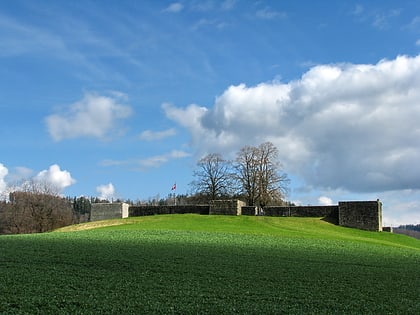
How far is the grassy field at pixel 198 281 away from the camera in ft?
36.7

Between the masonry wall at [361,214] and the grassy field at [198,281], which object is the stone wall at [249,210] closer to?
the masonry wall at [361,214]

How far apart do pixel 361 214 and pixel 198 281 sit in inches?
1608

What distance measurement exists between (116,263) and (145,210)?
142 ft

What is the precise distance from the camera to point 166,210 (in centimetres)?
5997

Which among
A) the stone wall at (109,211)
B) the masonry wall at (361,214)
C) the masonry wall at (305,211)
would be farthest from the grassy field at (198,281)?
the stone wall at (109,211)

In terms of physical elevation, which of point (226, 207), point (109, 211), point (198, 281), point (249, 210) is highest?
point (226, 207)

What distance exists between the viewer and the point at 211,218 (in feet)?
165

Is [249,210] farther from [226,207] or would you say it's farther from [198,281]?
[198,281]

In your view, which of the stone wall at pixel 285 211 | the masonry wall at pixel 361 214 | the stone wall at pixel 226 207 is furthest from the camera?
the stone wall at pixel 226 207

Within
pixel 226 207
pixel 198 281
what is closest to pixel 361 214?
pixel 226 207

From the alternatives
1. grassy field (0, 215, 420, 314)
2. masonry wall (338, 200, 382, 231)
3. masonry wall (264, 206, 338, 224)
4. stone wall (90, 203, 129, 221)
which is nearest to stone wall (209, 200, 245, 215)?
masonry wall (264, 206, 338, 224)

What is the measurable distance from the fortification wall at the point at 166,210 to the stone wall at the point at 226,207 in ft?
6.37

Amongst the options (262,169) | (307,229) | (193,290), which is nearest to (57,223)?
(262,169)

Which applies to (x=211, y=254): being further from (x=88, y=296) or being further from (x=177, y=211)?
(x=177, y=211)
